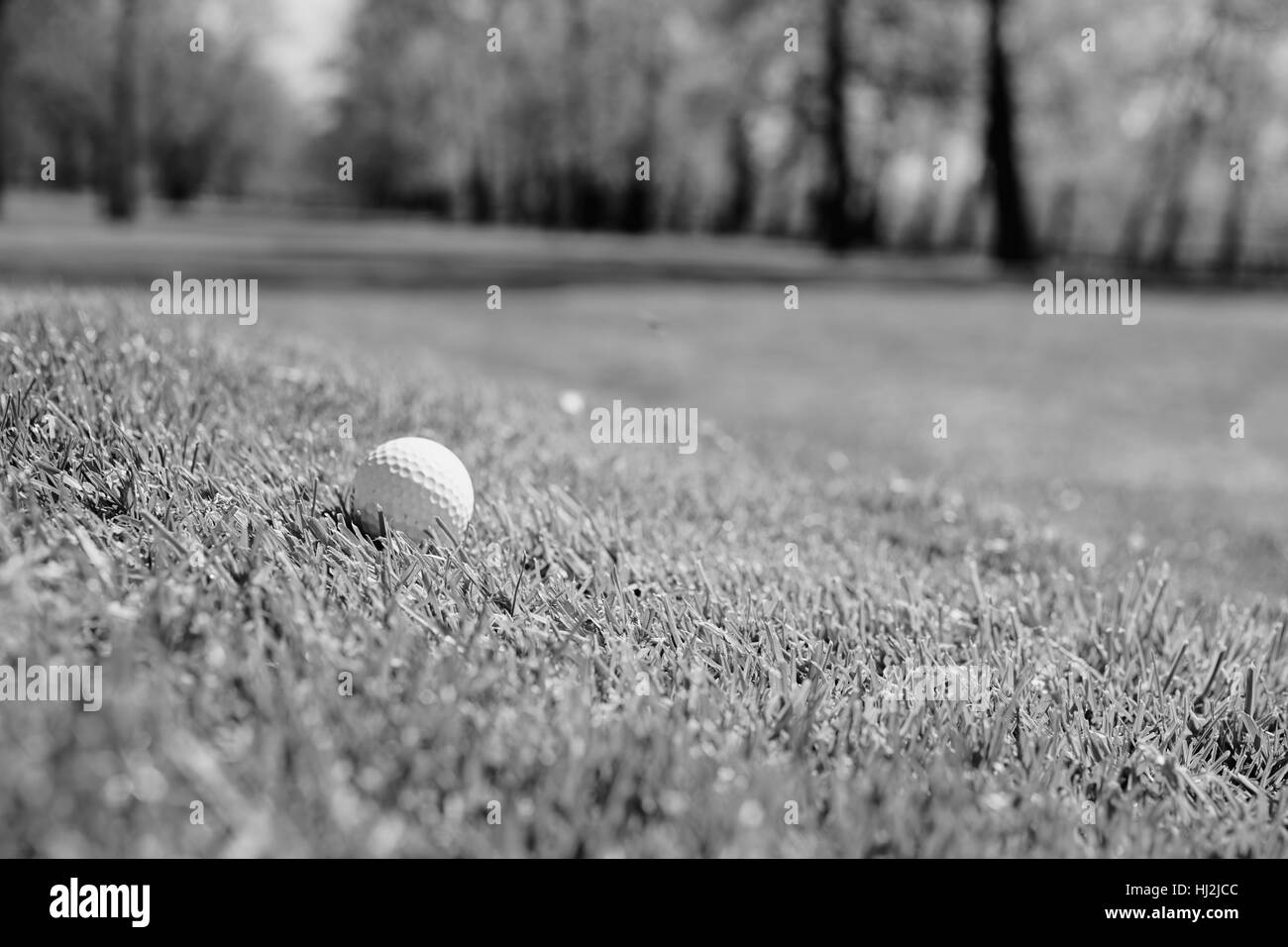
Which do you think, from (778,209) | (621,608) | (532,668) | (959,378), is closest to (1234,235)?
(778,209)

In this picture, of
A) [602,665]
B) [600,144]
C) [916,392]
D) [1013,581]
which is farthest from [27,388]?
[600,144]

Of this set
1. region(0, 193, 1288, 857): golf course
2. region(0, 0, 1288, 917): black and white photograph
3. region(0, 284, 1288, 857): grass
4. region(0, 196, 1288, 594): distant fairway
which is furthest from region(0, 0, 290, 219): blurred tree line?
region(0, 284, 1288, 857): grass

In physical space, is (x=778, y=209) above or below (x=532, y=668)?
above

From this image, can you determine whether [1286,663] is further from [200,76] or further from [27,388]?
[200,76]

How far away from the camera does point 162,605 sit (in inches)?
91.4

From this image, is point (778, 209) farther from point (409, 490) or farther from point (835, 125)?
point (409, 490)

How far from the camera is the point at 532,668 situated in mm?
2566

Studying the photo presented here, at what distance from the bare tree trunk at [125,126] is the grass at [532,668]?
34231 millimetres

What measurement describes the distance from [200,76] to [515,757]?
Result: 6395 cm

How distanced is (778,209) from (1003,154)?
37585mm

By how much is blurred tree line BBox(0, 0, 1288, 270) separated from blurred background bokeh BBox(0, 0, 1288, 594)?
7.2 inches

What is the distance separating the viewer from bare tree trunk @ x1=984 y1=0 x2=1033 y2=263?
1017 inches

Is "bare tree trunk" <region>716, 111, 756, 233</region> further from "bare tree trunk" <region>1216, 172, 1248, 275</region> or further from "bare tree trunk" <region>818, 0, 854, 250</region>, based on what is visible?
"bare tree trunk" <region>818, 0, 854, 250</region>

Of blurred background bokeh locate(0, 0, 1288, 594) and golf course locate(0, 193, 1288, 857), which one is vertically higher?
blurred background bokeh locate(0, 0, 1288, 594)
